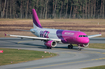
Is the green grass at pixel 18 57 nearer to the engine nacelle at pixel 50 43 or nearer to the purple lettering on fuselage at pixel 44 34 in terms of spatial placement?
the engine nacelle at pixel 50 43

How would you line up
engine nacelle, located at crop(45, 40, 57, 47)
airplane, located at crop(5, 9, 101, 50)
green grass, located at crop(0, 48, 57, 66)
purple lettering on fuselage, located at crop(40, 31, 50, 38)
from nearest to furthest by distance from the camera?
green grass, located at crop(0, 48, 57, 66) → airplane, located at crop(5, 9, 101, 50) → engine nacelle, located at crop(45, 40, 57, 47) → purple lettering on fuselage, located at crop(40, 31, 50, 38)

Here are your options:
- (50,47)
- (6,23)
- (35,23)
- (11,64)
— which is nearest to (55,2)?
(6,23)

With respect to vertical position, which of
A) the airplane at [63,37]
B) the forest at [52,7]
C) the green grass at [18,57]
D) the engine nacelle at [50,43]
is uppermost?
the forest at [52,7]

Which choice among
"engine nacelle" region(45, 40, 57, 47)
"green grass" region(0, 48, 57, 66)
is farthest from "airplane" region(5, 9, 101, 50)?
"green grass" region(0, 48, 57, 66)

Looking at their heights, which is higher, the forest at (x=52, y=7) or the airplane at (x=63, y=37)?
the forest at (x=52, y=7)

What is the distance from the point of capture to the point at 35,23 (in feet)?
198

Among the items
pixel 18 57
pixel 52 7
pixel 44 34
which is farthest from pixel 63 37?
pixel 52 7

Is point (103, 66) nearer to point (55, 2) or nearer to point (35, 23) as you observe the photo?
point (35, 23)

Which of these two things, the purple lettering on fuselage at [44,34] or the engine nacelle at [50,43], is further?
the purple lettering on fuselage at [44,34]

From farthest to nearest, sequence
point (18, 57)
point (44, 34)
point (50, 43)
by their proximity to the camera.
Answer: point (44, 34) → point (50, 43) → point (18, 57)

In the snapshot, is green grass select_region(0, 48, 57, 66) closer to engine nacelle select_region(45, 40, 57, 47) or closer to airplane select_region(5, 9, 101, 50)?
engine nacelle select_region(45, 40, 57, 47)

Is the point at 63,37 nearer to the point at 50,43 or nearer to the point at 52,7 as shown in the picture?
the point at 50,43

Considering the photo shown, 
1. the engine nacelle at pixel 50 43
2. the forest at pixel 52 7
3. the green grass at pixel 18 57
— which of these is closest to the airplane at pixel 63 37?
the engine nacelle at pixel 50 43

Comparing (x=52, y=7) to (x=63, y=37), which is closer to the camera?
(x=63, y=37)
